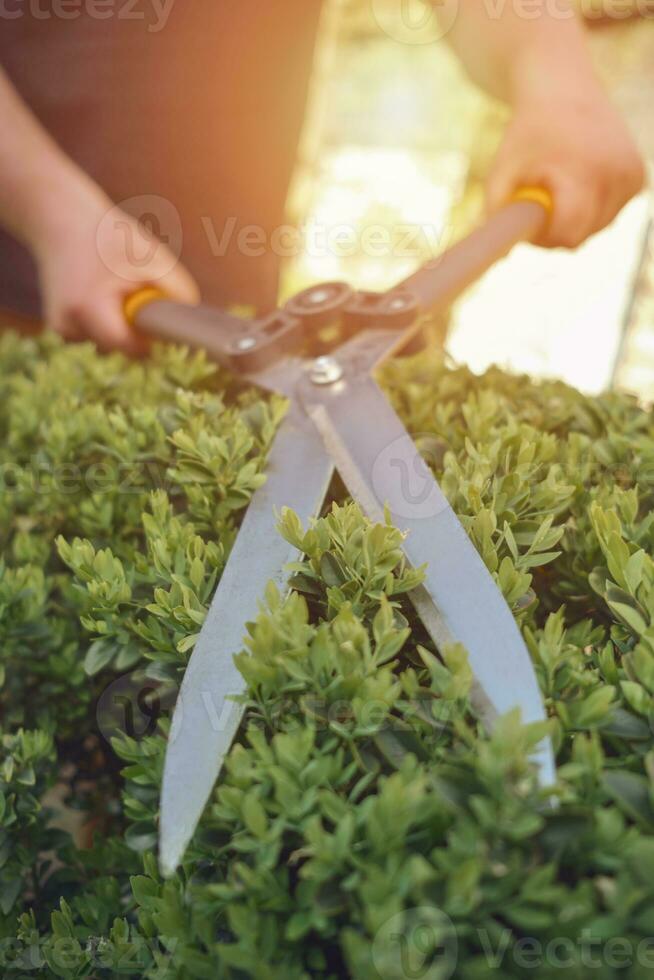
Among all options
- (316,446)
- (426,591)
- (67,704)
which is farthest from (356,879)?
(67,704)

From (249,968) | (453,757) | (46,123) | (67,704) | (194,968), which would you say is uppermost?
(46,123)

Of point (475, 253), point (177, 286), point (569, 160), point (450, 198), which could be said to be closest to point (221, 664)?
point (475, 253)

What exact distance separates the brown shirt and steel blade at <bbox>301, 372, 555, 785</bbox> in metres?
1.71

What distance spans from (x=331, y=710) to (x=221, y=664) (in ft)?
0.64

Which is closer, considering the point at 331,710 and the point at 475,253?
the point at 331,710

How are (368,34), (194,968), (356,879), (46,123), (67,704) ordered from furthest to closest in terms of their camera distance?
(368,34), (46,123), (67,704), (194,968), (356,879)

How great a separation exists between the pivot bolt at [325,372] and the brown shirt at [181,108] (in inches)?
62.3

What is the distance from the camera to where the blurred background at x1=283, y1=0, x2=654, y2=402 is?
3947 millimetres

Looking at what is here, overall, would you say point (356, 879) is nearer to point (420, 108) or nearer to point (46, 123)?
point (46, 123)

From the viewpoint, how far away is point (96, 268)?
2.22m

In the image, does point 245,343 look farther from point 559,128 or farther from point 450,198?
point 450,198

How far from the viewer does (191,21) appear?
2.71 m

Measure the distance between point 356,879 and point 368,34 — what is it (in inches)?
194

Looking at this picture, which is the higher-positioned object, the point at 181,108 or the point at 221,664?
the point at 181,108
